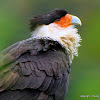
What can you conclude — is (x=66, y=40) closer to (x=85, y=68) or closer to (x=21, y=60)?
(x=21, y=60)

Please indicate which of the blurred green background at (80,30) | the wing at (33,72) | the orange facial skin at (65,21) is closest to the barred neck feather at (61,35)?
the orange facial skin at (65,21)

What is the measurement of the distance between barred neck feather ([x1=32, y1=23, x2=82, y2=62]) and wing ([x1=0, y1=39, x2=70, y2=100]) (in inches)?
18.7

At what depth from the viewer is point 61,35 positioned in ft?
20.6

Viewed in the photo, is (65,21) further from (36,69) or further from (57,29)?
(36,69)

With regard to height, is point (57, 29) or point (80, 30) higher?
point (57, 29)

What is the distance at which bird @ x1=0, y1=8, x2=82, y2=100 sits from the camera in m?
5.08

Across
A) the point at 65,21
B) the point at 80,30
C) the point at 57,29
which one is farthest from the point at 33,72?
the point at 80,30

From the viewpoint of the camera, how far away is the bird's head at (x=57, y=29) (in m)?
6.20

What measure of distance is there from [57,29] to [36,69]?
127 cm

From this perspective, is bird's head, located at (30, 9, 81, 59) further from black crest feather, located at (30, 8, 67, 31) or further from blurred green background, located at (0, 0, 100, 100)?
blurred green background, located at (0, 0, 100, 100)

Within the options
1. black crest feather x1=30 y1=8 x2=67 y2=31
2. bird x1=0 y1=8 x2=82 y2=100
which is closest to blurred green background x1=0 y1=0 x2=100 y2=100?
black crest feather x1=30 y1=8 x2=67 y2=31

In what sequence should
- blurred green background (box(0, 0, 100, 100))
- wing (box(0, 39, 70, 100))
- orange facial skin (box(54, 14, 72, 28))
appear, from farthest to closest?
blurred green background (box(0, 0, 100, 100)) < orange facial skin (box(54, 14, 72, 28)) < wing (box(0, 39, 70, 100))

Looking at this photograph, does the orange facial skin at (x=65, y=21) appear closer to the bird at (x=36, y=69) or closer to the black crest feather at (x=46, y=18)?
the black crest feather at (x=46, y=18)

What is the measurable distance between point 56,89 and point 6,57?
0.74 m
